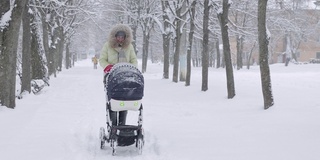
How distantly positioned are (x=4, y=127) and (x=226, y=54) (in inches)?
311

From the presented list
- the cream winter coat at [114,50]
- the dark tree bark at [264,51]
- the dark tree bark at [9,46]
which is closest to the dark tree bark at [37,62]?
the dark tree bark at [9,46]

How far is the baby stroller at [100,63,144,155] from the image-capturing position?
6176mm

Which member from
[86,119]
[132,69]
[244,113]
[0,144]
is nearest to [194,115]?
[244,113]

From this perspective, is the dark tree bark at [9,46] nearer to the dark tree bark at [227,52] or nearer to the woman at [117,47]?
the woman at [117,47]

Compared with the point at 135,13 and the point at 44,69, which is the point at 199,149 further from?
the point at 135,13

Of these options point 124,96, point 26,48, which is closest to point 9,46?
point 26,48

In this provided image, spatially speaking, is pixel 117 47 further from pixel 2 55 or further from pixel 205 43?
pixel 205 43

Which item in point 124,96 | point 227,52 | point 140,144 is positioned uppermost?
point 227,52

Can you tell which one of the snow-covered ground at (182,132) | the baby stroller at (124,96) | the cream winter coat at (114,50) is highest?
the cream winter coat at (114,50)

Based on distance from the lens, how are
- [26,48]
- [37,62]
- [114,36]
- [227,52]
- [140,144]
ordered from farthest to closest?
[37,62]
[26,48]
[227,52]
[114,36]
[140,144]

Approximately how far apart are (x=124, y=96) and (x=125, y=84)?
0.21m

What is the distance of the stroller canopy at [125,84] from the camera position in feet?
20.2

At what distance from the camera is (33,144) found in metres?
6.81

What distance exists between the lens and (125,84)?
6.14 metres
